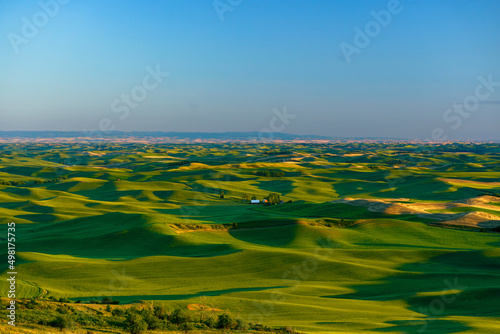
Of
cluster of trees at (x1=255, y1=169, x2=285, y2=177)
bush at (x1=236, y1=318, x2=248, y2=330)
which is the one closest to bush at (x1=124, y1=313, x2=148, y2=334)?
bush at (x1=236, y1=318, x2=248, y2=330)

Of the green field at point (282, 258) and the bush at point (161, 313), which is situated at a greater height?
the bush at point (161, 313)

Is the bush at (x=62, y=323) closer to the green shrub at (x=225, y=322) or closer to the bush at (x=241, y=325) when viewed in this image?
the green shrub at (x=225, y=322)

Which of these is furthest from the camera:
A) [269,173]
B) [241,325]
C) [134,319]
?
[269,173]

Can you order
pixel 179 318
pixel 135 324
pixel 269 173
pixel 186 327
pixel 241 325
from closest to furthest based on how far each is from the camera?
pixel 135 324 < pixel 186 327 < pixel 241 325 < pixel 179 318 < pixel 269 173

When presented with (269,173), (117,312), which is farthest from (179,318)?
(269,173)

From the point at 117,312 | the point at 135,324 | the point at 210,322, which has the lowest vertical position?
the point at 210,322

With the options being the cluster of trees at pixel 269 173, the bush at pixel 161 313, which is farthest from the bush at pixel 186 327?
the cluster of trees at pixel 269 173

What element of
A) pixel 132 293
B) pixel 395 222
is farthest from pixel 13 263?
pixel 395 222

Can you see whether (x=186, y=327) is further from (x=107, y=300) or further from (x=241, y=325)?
(x=107, y=300)

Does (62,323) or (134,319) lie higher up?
(134,319)

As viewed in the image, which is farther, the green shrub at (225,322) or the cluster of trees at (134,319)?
the green shrub at (225,322)

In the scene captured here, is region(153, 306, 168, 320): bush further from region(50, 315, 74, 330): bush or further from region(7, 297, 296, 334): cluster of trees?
region(50, 315, 74, 330): bush

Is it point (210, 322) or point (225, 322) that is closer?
point (225, 322)
